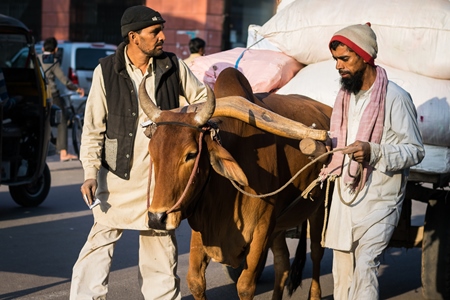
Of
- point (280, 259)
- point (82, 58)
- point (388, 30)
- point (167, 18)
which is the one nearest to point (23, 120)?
point (280, 259)

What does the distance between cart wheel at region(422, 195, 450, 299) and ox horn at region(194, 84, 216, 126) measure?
8.29 feet

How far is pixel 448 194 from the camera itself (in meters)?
6.68

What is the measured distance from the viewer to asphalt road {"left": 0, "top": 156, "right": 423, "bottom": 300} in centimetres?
700

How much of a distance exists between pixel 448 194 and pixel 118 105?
2748 millimetres

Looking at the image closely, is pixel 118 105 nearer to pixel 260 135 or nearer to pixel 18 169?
pixel 260 135

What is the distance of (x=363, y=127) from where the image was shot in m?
5.08

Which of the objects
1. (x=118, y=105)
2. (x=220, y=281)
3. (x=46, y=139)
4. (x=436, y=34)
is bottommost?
(x=220, y=281)

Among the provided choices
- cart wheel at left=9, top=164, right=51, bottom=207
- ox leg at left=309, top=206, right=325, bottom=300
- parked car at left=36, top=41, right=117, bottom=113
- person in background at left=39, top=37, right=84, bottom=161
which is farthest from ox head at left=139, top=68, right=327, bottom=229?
parked car at left=36, top=41, right=117, bottom=113

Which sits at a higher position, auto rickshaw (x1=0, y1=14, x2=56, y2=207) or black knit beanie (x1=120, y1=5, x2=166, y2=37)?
black knit beanie (x1=120, y1=5, x2=166, y2=37)

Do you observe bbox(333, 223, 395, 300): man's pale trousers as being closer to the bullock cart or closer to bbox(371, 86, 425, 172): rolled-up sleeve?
bbox(371, 86, 425, 172): rolled-up sleeve

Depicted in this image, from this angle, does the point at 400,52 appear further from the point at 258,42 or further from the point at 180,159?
the point at 180,159

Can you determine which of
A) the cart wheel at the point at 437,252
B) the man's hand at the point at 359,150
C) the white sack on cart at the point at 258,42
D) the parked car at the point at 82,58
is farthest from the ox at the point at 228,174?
the parked car at the point at 82,58

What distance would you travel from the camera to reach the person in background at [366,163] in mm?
5035

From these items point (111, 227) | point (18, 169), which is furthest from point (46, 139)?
point (111, 227)
